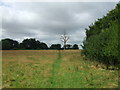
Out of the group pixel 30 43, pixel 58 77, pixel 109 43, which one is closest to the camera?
pixel 58 77

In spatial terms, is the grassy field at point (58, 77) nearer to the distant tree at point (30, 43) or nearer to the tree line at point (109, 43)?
the tree line at point (109, 43)

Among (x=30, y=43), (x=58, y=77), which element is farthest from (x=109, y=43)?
(x=30, y=43)

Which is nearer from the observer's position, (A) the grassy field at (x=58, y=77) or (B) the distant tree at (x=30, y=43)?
(A) the grassy field at (x=58, y=77)

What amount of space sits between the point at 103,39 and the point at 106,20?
9.57 meters

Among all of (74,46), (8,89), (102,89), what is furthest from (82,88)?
(74,46)

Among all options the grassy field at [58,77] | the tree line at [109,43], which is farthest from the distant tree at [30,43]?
the grassy field at [58,77]

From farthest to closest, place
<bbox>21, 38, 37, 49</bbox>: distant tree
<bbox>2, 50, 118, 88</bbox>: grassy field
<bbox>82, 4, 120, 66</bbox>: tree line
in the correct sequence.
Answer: <bbox>21, 38, 37, 49</bbox>: distant tree
<bbox>82, 4, 120, 66</bbox>: tree line
<bbox>2, 50, 118, 88</bbox>: grassy field

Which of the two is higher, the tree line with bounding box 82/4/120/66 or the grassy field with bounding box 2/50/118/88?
the tree line with bounding box 82/4/120/66

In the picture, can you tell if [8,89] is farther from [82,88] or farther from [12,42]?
[12,42]

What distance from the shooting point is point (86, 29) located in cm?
4094

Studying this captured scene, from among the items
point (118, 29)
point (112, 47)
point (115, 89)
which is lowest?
point (115, 89)

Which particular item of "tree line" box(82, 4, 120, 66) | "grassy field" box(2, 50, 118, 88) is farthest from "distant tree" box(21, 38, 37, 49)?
"grassy field" box(2, 50, 118, 88)

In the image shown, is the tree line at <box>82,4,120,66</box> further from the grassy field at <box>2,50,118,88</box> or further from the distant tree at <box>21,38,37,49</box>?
the distant tree at <box>21,38,37,49</box>

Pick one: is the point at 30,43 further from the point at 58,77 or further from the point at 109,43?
the point at 58,77
